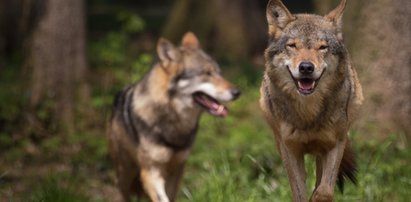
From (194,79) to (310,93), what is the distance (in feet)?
10.7

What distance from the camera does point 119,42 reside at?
41.9ft

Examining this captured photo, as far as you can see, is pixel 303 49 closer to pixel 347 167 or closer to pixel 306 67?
pixel 306 67

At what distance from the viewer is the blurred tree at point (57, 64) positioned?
11633mm

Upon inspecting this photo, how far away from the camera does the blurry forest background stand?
7562 millimetres

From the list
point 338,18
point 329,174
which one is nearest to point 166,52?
point 338,18

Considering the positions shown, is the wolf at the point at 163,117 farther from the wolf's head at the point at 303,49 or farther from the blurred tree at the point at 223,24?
the blurred tree at the point at 223,24

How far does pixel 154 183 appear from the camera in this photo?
8.16 meters

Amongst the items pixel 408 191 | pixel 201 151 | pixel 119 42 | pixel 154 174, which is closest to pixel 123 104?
pixel 154 174

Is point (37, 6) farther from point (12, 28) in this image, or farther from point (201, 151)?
point (12, 28)

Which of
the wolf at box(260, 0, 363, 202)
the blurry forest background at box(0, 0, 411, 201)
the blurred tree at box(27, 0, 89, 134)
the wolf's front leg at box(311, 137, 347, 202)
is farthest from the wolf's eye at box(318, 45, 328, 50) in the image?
the blurred tree at box(27, 0, 89, 134)

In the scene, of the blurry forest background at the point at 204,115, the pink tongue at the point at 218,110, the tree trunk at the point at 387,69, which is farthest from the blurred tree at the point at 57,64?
the tree trunk at the point at 387,69

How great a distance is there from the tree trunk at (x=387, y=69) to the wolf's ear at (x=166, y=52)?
1.88 meters

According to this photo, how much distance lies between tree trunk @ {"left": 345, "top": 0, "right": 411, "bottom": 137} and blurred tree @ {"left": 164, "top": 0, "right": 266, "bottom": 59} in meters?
6.30

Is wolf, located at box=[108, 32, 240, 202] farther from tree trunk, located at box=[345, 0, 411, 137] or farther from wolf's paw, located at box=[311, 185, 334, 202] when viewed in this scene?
wolf's paw, located at box=[311, 185, 334, 202]
